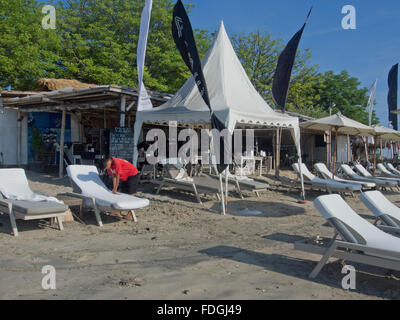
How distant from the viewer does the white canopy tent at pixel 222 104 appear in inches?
316

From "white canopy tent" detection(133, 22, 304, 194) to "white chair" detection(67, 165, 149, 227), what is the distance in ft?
7.67

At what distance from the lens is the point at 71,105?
12.4 metres

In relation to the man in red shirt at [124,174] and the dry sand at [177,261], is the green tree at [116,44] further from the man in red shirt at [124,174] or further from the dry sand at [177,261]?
the dry sand at [177,261]

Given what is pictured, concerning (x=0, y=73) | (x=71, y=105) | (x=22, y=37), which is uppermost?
(x=22, y=37)

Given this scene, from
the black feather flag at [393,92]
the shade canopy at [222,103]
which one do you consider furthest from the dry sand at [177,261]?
the black feather flag at [393,92]

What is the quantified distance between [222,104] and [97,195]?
358cm

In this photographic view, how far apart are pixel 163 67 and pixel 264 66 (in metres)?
8.98

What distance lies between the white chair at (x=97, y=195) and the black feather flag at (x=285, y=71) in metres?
4.87

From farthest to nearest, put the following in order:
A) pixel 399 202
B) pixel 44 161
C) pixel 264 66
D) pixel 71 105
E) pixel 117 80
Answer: pixel 264 66 < pixel 117 80 < pixel 44 161 < pixel 71 105 < pixel 399 202

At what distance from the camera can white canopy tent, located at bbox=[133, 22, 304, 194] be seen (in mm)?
8031

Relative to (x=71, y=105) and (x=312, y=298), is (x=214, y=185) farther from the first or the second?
(x=71, y=105)

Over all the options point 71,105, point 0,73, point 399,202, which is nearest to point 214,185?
point 399,202

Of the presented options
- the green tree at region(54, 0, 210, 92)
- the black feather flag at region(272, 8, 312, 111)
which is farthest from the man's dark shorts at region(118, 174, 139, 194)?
the green tree at region(54, 0, 210, 92)

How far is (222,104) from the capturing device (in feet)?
26.5
